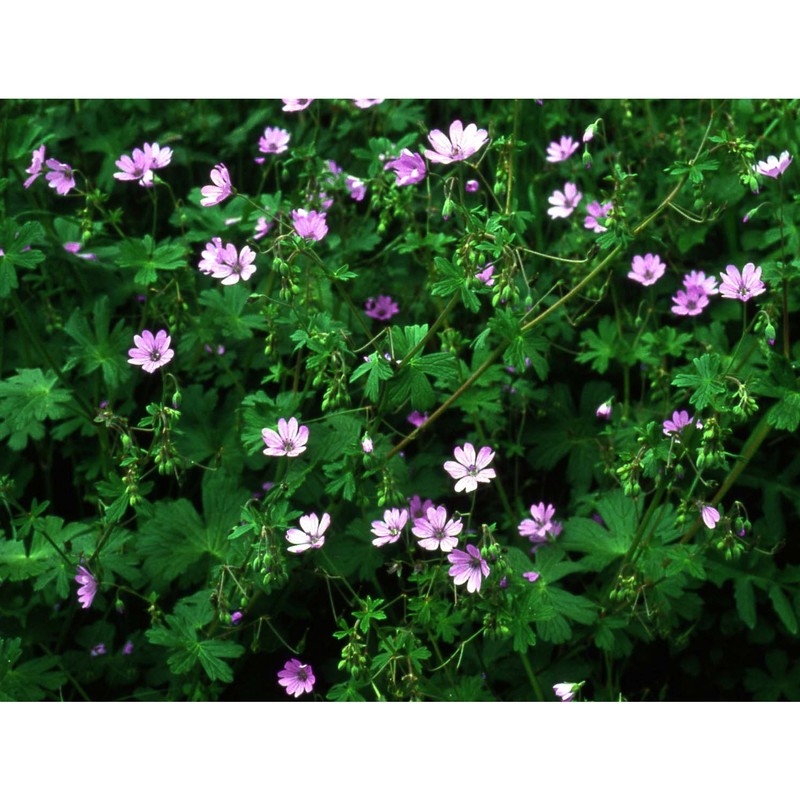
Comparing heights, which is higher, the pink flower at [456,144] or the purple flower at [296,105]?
the purple flower at [296,105]

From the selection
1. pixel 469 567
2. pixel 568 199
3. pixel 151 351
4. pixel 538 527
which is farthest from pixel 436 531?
pixel 568 199

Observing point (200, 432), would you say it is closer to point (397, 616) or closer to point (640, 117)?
point (397, 616)

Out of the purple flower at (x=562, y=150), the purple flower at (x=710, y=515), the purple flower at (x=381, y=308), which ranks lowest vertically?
the purple flower at (x=710, y=515)

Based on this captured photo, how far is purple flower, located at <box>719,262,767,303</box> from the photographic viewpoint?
2395 millimetres

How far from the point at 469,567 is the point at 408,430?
91 cm

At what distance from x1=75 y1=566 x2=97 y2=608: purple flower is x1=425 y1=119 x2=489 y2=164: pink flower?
4.15ft

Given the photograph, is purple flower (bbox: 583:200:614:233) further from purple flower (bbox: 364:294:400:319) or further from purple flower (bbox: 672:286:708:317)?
purple flower (bbox: 364:294:400:319)

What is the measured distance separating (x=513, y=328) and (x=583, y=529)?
0.64m

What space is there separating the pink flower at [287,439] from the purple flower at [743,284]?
1039 millimetres

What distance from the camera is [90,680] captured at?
2680 mm

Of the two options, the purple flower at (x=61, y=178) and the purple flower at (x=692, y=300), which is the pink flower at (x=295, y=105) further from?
the purple flower at (x=692, y=300)

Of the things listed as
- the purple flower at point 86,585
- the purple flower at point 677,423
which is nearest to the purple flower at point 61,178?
the purple flower at point 86,585

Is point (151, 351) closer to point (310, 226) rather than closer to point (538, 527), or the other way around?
point (310, 226)

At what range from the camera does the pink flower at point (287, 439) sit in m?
2.29
